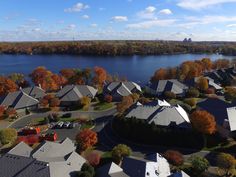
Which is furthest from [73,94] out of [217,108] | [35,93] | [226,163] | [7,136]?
[226,163]

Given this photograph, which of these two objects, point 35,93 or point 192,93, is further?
point 192,93

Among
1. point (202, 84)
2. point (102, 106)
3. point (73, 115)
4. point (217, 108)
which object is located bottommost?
point (73, 115)

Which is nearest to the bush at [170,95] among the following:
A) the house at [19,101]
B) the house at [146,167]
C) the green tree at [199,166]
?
the house at [19,101]

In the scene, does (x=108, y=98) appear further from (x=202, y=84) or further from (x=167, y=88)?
(x=202, y=84)

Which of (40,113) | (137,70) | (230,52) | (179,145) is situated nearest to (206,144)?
(179,145)

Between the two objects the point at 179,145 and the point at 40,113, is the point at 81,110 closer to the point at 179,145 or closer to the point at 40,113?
the point at 40,113

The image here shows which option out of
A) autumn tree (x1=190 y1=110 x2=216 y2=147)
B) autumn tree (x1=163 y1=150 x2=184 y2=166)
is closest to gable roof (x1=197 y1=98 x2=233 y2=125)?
autumn tree (x1=190 y1=110 x2=216 y2=147)
